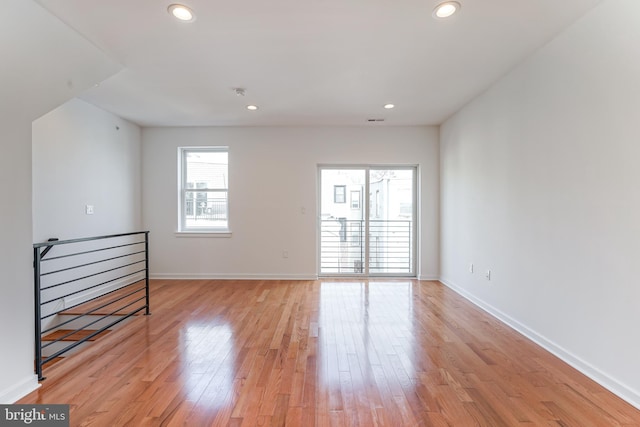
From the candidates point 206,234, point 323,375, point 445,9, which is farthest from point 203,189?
point 445,9

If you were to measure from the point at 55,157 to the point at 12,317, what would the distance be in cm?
224

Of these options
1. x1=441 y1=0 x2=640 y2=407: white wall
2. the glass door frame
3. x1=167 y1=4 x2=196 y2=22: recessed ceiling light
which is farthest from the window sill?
x1=441 y1=0 x2=640 y2=407: white wall

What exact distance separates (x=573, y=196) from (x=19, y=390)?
3900mm

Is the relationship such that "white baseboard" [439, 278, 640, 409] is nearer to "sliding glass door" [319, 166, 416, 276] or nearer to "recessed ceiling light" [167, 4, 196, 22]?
"sliding glass door" [319, 166, 416, 276]

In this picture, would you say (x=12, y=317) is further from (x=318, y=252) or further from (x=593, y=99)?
(x=593, y=99)

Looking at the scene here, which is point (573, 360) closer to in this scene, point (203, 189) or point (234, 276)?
point (234, 276)

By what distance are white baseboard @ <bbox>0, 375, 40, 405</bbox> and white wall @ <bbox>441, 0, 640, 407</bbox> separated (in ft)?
12.0

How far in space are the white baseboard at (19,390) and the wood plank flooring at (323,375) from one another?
0.06m

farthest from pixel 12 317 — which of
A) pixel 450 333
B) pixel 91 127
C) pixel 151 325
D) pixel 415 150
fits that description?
pixel 415 150

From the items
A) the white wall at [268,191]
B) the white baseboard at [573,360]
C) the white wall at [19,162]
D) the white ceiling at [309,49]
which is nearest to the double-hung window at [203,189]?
the white wall at [268,191]

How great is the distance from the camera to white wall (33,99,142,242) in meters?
3.12

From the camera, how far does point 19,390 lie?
1.78 m

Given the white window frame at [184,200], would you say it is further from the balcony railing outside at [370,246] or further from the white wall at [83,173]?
the balcony railing outside at [370,246]

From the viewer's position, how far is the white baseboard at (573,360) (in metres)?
1.75
